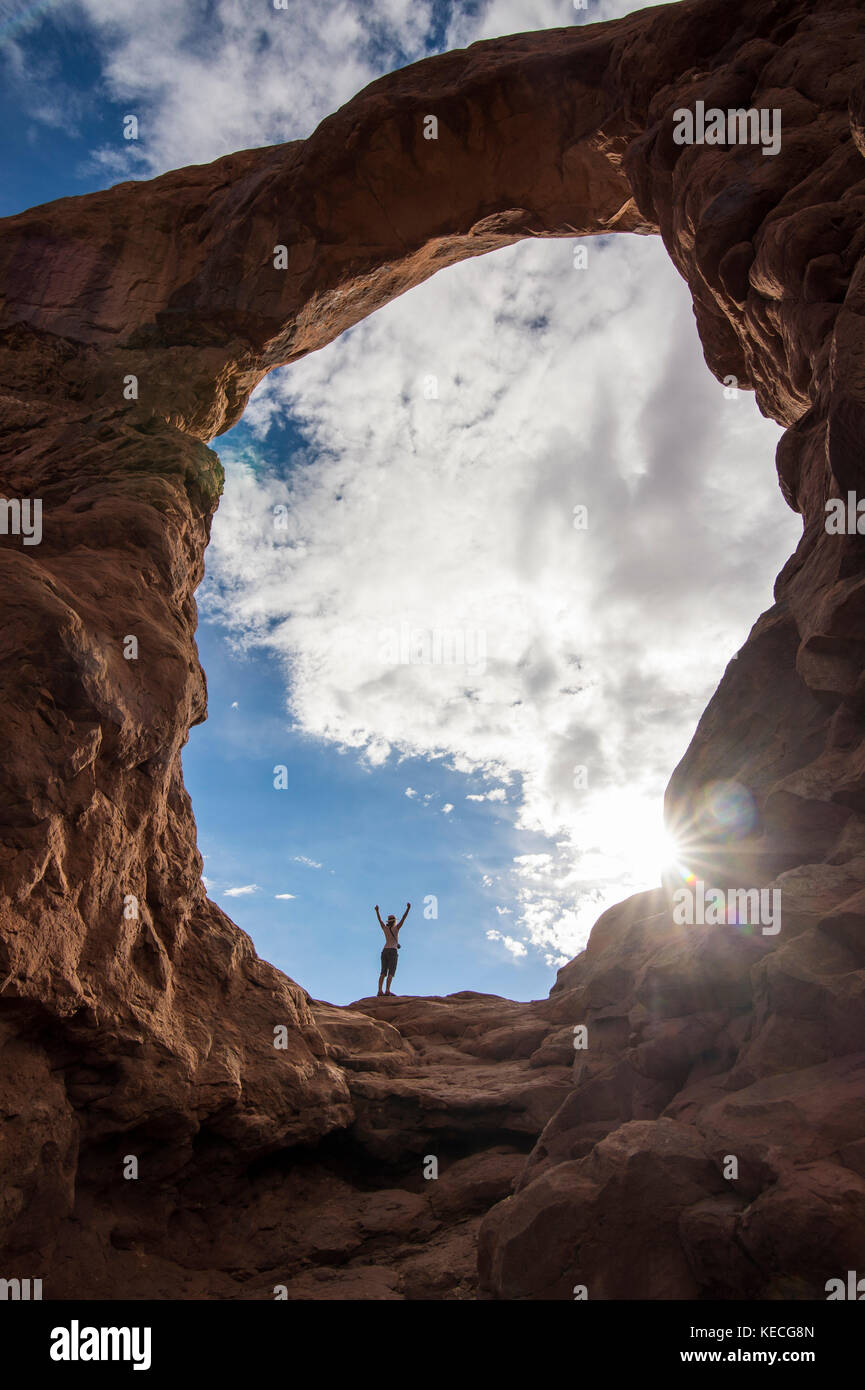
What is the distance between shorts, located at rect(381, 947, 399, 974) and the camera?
1908 cm

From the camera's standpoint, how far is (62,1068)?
276 inches

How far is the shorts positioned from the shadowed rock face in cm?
573

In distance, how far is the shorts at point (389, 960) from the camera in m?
19.1

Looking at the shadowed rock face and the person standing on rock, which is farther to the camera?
the person standing on rock

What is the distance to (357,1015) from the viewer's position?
13211mm

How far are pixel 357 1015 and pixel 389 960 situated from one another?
6.12 metres

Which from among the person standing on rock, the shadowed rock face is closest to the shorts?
the person standing on rock

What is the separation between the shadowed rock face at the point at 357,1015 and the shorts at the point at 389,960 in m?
5.73

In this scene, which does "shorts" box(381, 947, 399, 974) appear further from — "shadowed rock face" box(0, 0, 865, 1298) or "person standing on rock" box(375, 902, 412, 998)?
"shadowed rock face" box(0, 0, 865, 1298)

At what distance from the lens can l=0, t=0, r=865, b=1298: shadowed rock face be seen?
560 centimetres

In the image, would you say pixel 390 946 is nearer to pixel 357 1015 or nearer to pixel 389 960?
pixel 389 960

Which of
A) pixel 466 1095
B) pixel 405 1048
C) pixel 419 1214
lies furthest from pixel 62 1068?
pixel 405 1048
